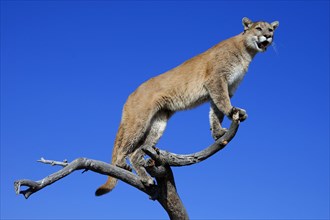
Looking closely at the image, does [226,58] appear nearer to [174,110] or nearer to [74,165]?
[174,110]

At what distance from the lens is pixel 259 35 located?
1025 cm

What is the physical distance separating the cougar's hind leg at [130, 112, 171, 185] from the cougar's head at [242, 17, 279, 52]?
7.14 feet

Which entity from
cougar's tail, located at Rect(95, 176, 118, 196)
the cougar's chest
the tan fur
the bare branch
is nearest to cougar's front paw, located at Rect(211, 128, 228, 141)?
the tan fur

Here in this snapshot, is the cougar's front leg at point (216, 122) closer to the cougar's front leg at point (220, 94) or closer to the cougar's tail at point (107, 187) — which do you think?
the cougar's front leg at point (220, 94)

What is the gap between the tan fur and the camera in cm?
933

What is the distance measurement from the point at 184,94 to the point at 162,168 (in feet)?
5.26

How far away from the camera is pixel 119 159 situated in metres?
9.30

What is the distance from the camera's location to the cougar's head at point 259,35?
10.2 metres

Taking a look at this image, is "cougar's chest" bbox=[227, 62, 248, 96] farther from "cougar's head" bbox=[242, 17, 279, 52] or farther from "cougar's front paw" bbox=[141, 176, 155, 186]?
"cougar's front paw" bbox=[141, 176, 155, 186]

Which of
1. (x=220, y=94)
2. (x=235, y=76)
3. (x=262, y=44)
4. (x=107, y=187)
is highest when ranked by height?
(x=262, y=44)

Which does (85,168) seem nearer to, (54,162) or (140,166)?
(54,162)

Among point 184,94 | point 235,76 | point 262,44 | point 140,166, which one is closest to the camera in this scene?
point 140,166

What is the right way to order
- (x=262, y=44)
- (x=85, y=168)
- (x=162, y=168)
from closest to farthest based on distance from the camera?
(x=85, y=168) < (x=162, y=168) < (x=262, y=44)

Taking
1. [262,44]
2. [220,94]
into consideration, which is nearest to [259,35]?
[262,44]
